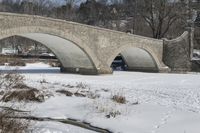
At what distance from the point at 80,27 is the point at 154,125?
20.0 m

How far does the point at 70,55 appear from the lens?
3172 centimetres

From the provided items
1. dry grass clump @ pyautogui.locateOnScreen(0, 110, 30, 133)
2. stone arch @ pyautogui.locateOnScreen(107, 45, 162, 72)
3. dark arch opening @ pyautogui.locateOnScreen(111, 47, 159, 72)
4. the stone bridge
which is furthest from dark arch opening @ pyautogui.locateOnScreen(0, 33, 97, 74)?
dry grass clump @ pyautogui.locateOnScreen(0, 110, 30, 133)

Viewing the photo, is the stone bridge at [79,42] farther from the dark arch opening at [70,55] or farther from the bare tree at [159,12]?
the bare tree at [159,12]

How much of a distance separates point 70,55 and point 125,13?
118ft

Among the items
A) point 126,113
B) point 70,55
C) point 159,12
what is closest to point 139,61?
point 70,55

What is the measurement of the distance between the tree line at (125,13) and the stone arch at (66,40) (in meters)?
15.0

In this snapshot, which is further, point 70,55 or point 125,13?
point 125,13

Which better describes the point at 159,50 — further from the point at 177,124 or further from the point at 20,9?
the point at 20,9

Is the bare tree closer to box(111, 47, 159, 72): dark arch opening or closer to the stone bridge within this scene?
box(111, 47, 159, 72): dark arch opening

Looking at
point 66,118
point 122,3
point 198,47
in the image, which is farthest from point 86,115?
point 122,3

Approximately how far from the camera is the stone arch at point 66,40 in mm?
25298

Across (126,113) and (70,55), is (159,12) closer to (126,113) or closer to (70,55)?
(70,55)

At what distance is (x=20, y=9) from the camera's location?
68125mm

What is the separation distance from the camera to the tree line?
5028 cm
